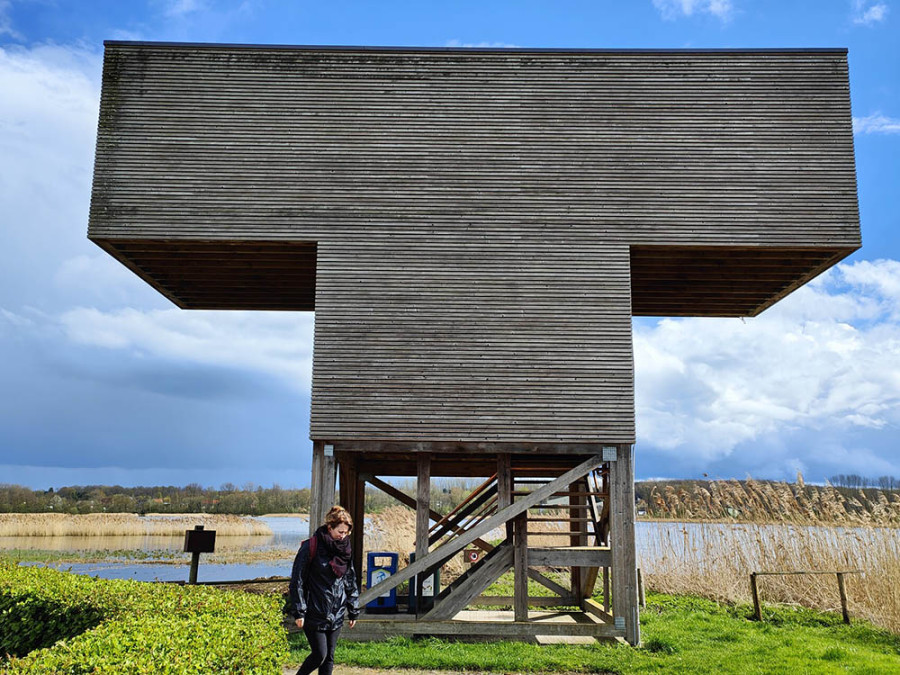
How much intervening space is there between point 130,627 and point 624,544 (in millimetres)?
7666

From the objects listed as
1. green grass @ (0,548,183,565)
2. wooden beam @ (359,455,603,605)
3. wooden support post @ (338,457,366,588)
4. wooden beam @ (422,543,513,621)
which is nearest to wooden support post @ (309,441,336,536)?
wooden beam @ (359,455,603,605)

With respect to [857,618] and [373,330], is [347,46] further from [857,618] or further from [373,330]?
[857,618]

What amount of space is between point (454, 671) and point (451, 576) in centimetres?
849

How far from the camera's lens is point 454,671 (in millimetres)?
9508

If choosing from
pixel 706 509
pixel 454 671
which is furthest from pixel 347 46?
pixel 706 509

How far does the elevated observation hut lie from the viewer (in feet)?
Result: 38.5

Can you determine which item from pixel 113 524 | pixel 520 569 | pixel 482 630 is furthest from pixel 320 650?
pixel 113 524

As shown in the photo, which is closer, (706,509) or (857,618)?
(857,618)

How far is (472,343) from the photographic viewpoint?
1188 centimetres

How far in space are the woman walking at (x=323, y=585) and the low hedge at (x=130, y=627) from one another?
35cm

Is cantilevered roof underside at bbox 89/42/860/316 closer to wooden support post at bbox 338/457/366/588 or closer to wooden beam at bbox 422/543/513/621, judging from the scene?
wooden support post at bbox 338/457/366/588

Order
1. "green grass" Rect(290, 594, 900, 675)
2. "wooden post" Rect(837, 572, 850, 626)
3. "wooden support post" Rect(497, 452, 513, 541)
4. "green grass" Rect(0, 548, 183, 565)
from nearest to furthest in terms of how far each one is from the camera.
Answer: "green grass" Rect(290, 594, 900, 675) < "wooden post" Rect(837, 572, 850, 626) < "wooden support post" Rect(497, 452, 513, 541) < "green grass" Rect(0, 548, 183, 565)

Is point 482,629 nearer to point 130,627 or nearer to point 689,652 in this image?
point 689,652

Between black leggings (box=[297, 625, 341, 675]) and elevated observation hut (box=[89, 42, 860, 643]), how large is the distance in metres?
4.35
